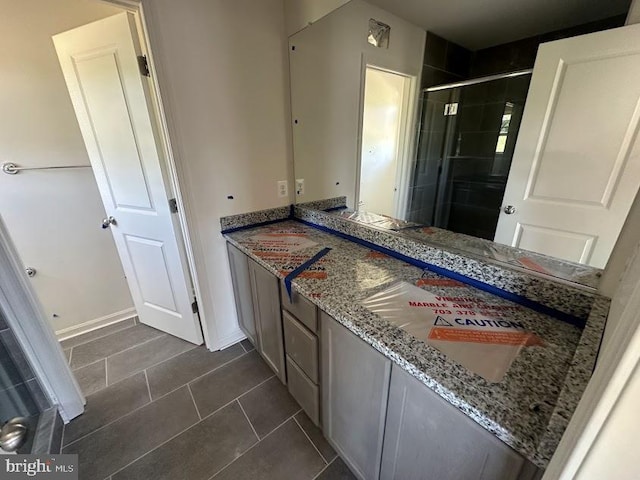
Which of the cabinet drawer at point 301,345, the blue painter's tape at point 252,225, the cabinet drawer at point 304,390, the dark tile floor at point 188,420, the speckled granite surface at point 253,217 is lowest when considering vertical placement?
the dark tile floor at point 188,420

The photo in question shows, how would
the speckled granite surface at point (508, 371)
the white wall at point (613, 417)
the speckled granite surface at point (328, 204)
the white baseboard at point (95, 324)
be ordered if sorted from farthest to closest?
the white baseboard at point (95, 324) → the speckled granite surface at point (328, 204) → the speckled granite surface at point (508, 371) → the white wall at point (613, 417)

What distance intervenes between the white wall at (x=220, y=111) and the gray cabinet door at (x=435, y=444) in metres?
1.35

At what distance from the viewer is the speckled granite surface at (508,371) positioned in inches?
20.9

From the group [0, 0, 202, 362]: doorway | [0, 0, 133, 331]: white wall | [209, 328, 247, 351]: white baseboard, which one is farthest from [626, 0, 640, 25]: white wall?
[0, 0, 133, 331]: white wall

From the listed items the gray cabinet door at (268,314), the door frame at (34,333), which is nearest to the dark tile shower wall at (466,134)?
the gray cabinet door at (268,314)

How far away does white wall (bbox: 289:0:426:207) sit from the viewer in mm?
1329

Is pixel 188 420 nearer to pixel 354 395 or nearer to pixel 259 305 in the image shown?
pixel 259 305

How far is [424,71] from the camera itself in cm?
120

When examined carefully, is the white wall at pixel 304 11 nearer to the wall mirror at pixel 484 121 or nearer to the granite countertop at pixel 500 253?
the wall mirror at pixel 484 121

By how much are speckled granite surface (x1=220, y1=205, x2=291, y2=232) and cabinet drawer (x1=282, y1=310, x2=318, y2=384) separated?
2.48 feet

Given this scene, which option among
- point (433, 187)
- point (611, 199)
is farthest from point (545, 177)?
point (433, 187)

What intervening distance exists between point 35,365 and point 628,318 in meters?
2.11

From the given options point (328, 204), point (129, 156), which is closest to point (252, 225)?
Answer: point (328, 204)

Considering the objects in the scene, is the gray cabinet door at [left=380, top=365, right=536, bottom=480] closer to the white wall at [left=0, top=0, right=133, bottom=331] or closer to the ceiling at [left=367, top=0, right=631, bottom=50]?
the ceiling at [left=367, top=0, right=631, bottom=50]
